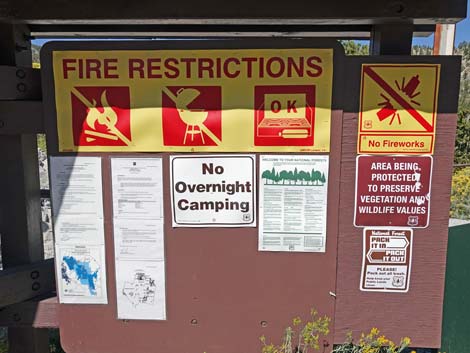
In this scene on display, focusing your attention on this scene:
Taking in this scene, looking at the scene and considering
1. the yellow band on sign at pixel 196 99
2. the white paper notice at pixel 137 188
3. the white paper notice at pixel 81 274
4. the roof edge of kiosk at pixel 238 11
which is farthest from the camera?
the white paper notice at pixel 81 274

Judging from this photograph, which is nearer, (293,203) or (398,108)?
(398,108)

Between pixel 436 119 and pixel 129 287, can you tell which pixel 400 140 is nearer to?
pixel 436 119

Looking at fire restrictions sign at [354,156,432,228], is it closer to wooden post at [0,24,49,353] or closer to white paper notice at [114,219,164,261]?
white paper notice at [114,219,164,261]

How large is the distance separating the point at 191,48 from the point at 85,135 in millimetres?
743

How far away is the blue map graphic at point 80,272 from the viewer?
96.3 inches

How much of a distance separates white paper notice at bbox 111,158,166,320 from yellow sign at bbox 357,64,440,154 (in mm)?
1148

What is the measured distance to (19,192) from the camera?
8.20ft

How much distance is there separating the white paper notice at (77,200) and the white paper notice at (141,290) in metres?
0.24

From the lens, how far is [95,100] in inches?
89.9

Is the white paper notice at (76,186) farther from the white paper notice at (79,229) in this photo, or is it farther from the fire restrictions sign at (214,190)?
the fire restrictions sign at (214,190)

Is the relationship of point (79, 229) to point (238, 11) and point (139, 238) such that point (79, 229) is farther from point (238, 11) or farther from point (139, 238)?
point (238, 11)

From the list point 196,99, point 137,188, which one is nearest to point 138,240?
point 137,188

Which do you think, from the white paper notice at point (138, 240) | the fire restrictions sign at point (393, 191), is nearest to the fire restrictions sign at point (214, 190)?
the white paper notice at point (138, 240)

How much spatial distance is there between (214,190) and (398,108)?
1058 mm
